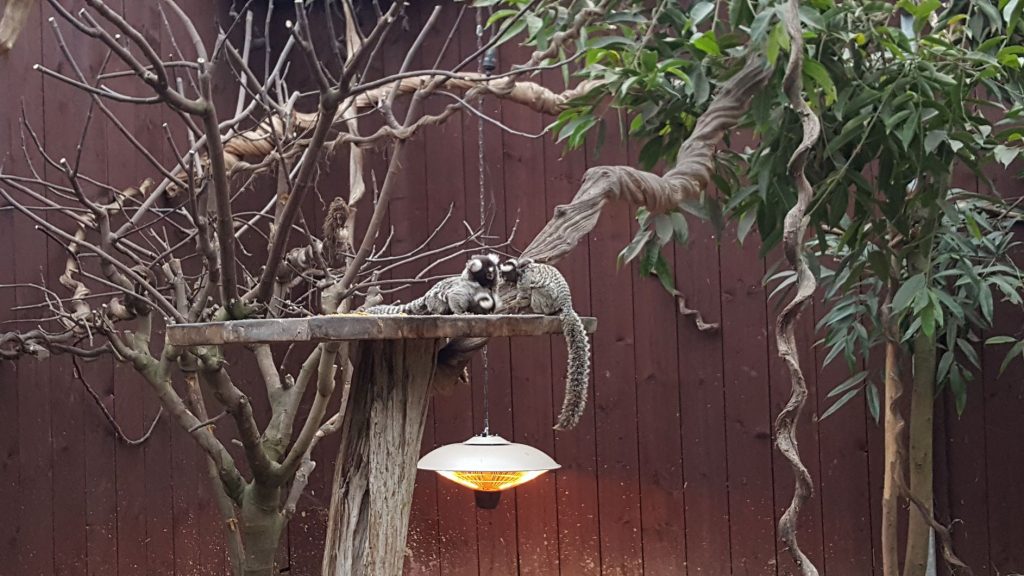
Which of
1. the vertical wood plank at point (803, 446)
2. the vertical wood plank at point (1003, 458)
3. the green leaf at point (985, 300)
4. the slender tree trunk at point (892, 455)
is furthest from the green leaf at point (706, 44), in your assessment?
the vertical wood plank at point (1003, 458)

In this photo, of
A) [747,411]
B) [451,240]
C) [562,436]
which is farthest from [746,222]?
[451,240]

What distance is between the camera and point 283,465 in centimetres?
268

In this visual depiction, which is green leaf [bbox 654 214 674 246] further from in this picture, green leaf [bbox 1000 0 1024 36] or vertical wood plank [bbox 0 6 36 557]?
vertical wood plank [bbox 0 6 36 557]

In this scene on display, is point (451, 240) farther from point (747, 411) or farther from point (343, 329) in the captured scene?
point (343, 329)

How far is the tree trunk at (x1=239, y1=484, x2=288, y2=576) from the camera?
8.93ft

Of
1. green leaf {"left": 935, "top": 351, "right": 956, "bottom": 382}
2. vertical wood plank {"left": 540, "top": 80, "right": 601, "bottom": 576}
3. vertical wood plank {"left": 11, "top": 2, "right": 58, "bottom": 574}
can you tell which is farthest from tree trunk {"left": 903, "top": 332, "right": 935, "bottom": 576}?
vertical wood plank {"left": 11, "top": 2, "right": 58, "bottom": 574}

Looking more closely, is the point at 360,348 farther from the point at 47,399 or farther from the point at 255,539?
the point at 47,399

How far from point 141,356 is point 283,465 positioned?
0.44 metres

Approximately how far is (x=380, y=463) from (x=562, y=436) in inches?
76.3

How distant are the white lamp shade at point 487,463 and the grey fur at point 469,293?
1.04 metres

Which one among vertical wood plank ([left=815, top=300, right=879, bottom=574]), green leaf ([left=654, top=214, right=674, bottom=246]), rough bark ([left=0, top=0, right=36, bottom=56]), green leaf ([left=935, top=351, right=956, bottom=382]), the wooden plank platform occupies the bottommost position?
vertical wood plank ([left=815, top=300, right=879, bottom=574])

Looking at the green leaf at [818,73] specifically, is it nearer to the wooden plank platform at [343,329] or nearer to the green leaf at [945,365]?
the wooden plank platform at [343,329]

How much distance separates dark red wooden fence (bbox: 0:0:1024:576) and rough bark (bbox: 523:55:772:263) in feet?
4.66

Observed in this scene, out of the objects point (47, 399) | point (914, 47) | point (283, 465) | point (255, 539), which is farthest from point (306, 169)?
point (47, 399)
